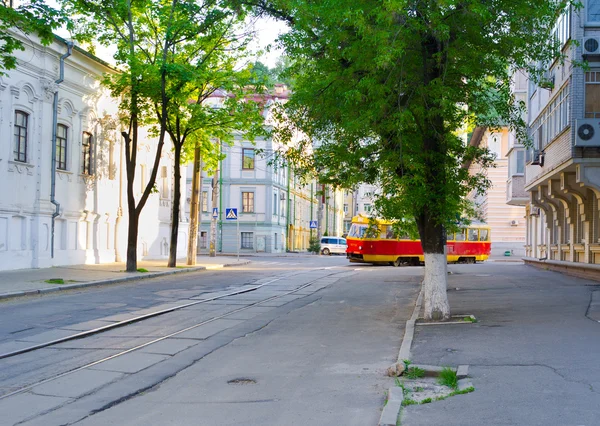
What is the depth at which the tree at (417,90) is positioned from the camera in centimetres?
1155

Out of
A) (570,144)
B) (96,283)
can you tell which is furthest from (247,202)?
(570,144)

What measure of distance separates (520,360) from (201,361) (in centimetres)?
422

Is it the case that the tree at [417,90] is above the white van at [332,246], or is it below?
above

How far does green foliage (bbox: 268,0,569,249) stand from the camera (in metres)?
11.5

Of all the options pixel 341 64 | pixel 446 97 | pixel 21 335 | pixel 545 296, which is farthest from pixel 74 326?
pixel 545 296

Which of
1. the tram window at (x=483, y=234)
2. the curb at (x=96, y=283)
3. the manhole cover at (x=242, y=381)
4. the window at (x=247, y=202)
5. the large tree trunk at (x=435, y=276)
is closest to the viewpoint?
the manhole cover at (x=242, y=381)

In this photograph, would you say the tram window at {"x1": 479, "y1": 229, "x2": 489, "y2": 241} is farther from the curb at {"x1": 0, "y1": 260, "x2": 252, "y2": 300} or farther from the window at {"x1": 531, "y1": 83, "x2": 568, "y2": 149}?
the curb at {"x1": 0, "y1": 260, "x2": 252, "y2": 300}

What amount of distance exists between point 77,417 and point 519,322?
27.5 feet

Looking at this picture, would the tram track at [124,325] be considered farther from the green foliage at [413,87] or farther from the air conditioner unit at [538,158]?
the air conditioner unit at [538,158]

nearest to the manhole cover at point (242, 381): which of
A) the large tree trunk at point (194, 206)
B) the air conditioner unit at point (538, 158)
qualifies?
the air conditioner unit at point (538, 158)

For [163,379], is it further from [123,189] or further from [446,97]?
[123,189]

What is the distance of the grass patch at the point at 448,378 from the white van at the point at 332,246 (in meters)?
55.0

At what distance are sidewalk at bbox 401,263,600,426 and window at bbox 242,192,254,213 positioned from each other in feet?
155

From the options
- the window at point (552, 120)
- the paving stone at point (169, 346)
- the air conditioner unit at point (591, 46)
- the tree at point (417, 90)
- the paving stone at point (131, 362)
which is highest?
the air conditioner unit at point (591, 46)
